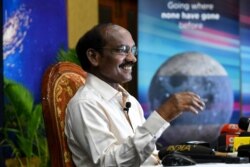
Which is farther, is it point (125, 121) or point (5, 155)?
point (5, 155)

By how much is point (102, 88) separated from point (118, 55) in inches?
5.8

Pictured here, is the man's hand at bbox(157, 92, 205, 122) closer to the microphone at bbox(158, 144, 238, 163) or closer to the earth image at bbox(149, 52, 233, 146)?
the microphone at bbox(158, 144, 238, 163)

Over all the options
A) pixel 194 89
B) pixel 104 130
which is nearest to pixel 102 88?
pixel 104 130

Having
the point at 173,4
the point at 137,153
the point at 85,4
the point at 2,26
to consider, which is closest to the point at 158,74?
the point at 173,4

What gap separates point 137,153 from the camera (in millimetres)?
2084

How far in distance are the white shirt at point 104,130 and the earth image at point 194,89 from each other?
3.41 m

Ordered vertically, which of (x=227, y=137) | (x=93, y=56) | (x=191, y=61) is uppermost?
(x=93, y=56)

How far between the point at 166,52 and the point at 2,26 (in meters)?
1.66

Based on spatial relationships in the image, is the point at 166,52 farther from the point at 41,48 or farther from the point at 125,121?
the point at 125,121

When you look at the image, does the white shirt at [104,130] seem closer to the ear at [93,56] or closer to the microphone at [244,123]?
the ear at [93,56]

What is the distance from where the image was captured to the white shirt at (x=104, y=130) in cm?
206

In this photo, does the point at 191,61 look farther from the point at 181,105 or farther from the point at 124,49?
the point at 181,105

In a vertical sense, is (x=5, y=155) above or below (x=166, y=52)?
below

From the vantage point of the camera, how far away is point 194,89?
5.86m
